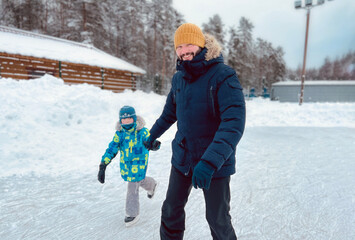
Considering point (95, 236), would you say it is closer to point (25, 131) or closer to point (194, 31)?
point (194, 31)

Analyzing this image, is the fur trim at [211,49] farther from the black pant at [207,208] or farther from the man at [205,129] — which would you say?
the black pant at [207,208]

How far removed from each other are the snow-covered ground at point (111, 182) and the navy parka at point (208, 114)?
1.04 metres

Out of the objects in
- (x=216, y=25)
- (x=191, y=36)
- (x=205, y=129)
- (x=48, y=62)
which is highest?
(x=216, y=25)

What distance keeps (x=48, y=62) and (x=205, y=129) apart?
15.4 m

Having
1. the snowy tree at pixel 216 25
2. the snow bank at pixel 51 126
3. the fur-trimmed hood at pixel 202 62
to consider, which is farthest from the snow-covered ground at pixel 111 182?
the snowy tree at pixel 216 25

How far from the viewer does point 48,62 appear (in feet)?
46.0

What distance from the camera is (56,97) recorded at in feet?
22.7

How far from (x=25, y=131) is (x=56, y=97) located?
2.24 metres

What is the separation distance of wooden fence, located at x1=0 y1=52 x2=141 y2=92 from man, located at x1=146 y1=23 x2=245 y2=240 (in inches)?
522

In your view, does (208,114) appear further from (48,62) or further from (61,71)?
(48,62)

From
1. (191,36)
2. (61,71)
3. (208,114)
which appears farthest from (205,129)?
(61,71)

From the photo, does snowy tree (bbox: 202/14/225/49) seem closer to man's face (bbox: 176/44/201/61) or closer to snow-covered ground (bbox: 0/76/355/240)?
snow-covered ground (bbox: 0/76/355/240)

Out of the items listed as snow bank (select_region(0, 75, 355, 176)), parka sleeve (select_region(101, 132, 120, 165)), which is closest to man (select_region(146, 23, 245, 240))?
parka sleeve (select_region(101, 132, 120, 165))

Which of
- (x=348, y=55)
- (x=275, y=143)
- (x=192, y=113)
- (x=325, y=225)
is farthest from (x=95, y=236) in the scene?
(x=348, y=55)
